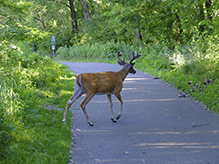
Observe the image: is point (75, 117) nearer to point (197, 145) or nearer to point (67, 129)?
point (67, 129)

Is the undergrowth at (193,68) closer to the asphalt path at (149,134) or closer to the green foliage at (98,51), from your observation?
the asphalt path at (149,134)

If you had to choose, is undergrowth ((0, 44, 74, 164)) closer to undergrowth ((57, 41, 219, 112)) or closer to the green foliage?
undergrowth ((57, 41, 219, 112))

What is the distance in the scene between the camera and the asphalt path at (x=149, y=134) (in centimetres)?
520

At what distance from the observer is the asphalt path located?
5199mm

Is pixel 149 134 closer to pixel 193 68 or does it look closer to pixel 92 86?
pixel 92 86

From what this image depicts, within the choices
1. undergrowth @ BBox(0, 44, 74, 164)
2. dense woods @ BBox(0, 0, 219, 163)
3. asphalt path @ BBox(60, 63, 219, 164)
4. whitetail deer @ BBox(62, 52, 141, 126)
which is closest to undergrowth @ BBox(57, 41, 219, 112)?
dense woods @ BBox(0, 0, 219, 163)

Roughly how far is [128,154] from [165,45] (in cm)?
1578

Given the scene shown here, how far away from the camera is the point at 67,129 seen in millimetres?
6562

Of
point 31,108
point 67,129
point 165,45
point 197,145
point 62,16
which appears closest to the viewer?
point 197,145

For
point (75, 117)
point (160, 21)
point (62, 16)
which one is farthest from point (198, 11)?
point (62, 16)

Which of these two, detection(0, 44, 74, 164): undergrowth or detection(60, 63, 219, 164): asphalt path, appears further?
detection(60, 63, 219, 164): asphalt path

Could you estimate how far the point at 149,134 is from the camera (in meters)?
6.48

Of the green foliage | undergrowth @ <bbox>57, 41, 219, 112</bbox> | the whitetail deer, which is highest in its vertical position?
the whitetail deer

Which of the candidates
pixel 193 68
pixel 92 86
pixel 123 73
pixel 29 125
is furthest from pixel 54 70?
pixel 29 125
